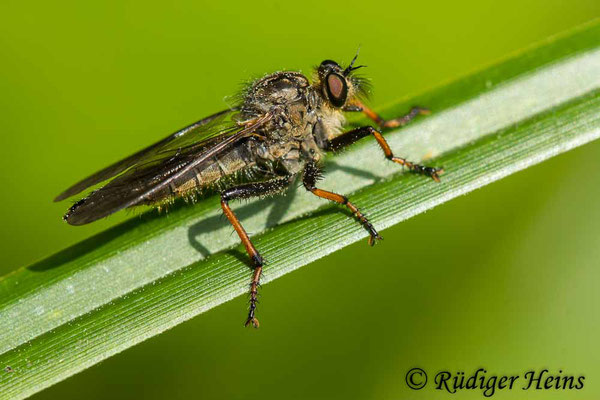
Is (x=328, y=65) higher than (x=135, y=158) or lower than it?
higher

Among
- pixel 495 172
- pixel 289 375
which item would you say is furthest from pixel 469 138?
pixel 289 375

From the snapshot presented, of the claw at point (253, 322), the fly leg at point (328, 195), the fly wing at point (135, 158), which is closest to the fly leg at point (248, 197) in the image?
the claw at point (253, 322)

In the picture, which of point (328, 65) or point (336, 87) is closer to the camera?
point (336, 87)

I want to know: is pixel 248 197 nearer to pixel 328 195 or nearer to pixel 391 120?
pixel 328 195

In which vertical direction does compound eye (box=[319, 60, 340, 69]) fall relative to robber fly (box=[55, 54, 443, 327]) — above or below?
above

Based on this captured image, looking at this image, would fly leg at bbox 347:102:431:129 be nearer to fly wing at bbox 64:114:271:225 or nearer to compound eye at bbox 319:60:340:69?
compound eye at bbox 319:60:340:69

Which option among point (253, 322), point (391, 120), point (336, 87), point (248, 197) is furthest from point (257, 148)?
point (253, 322)

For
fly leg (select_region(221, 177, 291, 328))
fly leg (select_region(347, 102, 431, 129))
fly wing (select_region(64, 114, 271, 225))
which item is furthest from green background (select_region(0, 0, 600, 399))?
fly wing (select_region(64, 114, 271, 225))
